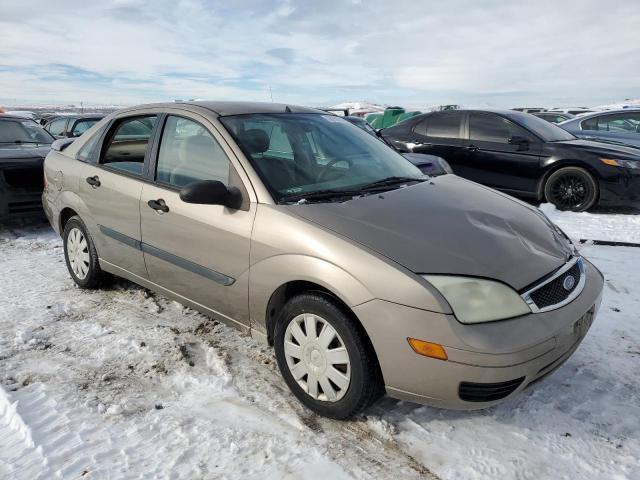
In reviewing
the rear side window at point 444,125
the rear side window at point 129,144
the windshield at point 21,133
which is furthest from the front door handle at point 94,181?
the rear side window at point 444,125

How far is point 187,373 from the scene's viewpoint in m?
3.04

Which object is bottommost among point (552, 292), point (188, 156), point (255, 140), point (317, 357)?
point (317, 357)

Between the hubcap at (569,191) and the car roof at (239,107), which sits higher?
the car roof at (239,107)

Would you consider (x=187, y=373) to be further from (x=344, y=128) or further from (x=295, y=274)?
(x=344, y=128)

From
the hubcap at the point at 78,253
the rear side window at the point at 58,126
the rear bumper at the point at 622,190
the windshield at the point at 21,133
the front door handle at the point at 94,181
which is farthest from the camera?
the rear side window at the point at 58,126

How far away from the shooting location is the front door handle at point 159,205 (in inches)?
128

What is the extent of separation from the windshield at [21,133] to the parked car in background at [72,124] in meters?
2.56

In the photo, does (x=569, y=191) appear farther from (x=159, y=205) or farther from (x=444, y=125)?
(x=159, y=205)

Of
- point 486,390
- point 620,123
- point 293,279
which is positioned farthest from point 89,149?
point 620,123

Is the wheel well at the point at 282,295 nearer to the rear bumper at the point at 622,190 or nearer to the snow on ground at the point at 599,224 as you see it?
the snow on ground at the point at 599,224

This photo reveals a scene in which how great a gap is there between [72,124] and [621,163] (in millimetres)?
10823

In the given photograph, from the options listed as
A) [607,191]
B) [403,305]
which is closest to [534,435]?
[403,305]

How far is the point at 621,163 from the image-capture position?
6703 mm

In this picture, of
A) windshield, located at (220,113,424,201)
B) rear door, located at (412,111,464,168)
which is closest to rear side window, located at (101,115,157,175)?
windshield, located at (220,113,424,201)
